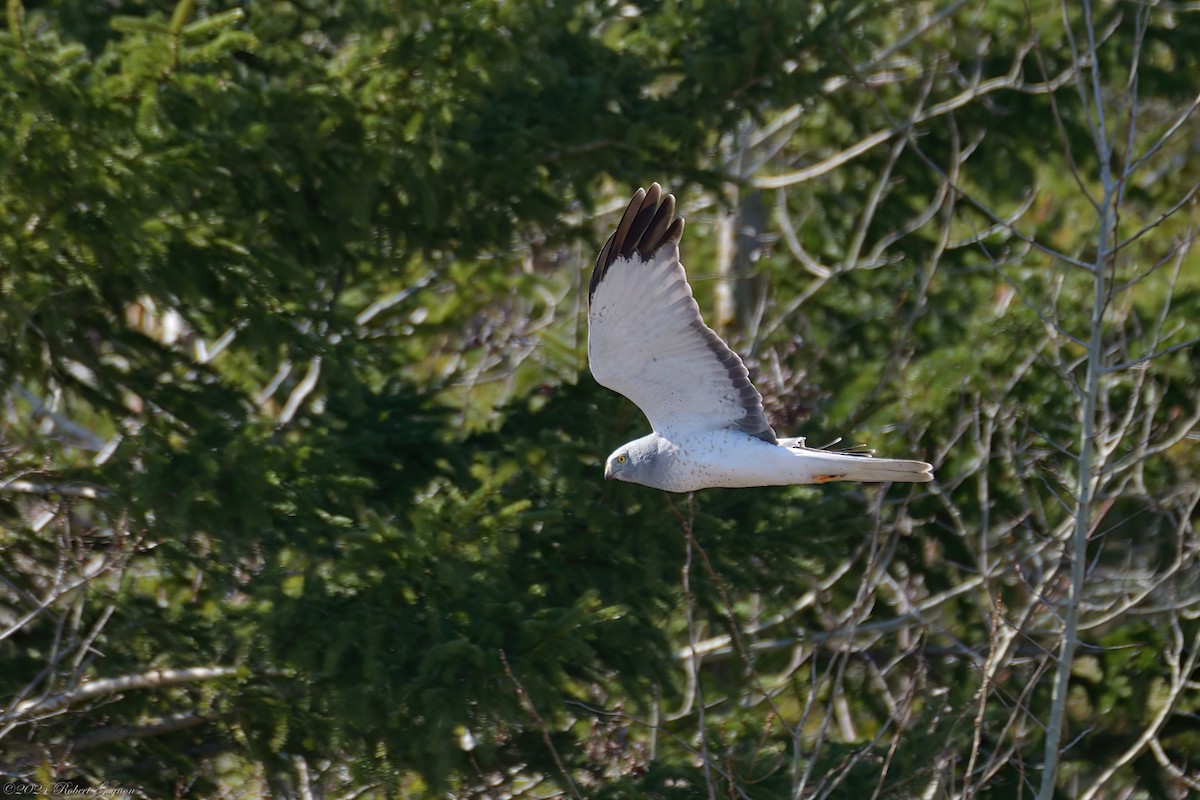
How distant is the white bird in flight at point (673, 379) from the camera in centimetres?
520

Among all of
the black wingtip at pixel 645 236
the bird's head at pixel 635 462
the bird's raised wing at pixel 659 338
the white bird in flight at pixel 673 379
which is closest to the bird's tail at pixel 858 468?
the white bird in flight at pixel 673 379

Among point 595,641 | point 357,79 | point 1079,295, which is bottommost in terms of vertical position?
point 1079,295

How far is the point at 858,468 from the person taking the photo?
16.6 feet

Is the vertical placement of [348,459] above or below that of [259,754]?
above

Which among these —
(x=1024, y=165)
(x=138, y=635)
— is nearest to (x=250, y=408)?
(x=138, y=635)

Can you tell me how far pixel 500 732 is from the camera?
588 centimetres

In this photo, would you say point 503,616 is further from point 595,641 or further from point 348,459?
point 348,459

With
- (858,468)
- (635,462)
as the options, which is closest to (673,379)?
(635,462)

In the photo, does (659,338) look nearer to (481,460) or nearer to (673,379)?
(673,379)

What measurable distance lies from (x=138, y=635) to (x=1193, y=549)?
473 cm

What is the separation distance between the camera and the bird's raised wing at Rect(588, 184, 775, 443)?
5.21m

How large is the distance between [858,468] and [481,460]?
6.99ft

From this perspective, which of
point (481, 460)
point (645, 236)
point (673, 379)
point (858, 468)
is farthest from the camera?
point (481, 460)

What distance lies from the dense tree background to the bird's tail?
1.32 feet
